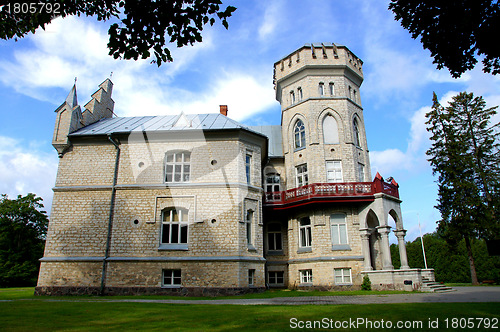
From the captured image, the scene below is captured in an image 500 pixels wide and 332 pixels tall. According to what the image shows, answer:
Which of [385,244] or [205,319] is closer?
[205,319]

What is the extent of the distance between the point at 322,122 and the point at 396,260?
1990 centimetres

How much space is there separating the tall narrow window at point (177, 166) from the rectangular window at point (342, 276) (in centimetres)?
1082

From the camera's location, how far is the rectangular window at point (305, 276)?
20.9m

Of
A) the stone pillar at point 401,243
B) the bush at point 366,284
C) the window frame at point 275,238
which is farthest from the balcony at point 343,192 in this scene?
the bush at point 366,284

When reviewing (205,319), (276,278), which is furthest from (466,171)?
(205,319)

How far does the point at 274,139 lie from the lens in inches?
1090

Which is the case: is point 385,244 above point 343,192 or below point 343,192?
below

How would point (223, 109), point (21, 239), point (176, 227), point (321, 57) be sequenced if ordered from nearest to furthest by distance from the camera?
point (176, 227) → point (321, 57) → point (223, 109) → point (21, 239)

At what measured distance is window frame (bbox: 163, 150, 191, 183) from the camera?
19.5m

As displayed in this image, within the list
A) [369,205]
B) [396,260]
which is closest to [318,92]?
[369,205]

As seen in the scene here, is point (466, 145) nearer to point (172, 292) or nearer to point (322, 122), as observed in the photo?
point (322, 122)

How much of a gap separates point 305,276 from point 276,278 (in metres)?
2.36

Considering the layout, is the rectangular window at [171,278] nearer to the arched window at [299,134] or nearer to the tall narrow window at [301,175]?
the tall narrow window at [301,175]

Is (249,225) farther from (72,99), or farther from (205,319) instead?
(72,99)
